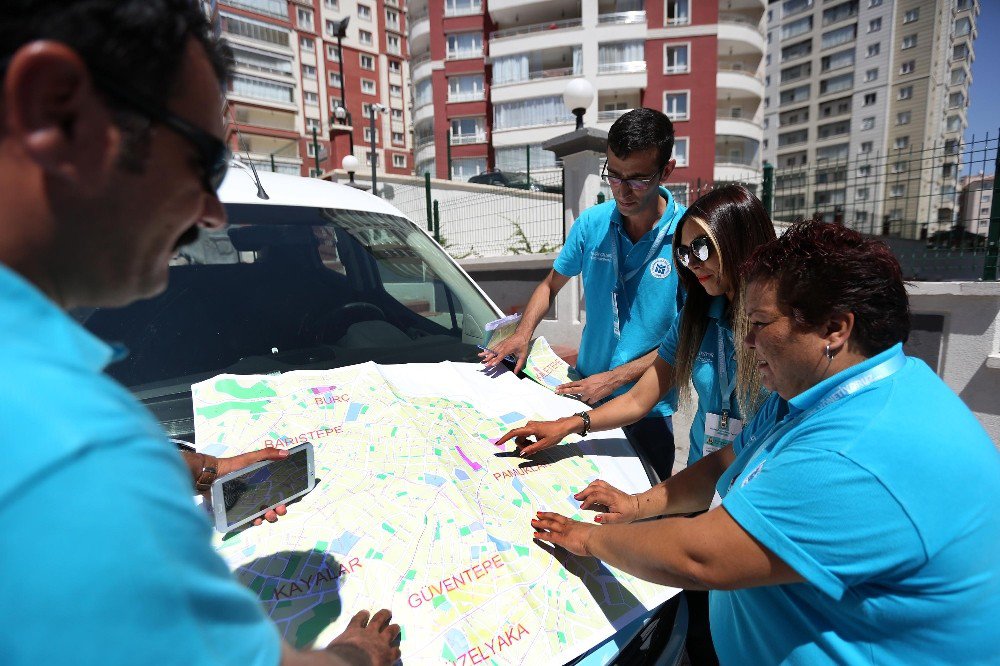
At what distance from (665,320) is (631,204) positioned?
56 cm

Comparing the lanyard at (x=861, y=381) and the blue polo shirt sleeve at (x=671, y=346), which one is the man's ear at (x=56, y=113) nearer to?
the lanyard at (x=861, y=381)

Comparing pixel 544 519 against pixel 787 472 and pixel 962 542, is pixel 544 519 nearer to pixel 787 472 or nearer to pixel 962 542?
pixel 787 472

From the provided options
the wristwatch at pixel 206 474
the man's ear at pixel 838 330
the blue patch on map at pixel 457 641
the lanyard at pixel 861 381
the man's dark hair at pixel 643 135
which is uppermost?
the man's dark hair at pixel 643 135

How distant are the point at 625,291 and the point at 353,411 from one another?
1417 millimetres

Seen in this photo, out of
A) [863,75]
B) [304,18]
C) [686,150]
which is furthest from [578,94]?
[863,75]

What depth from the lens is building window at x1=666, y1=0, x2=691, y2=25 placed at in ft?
105

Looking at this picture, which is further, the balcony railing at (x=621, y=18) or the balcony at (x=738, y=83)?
the balcony at (x=738, y=83)

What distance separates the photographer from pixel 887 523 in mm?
1021

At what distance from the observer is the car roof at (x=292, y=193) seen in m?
→ 2.56

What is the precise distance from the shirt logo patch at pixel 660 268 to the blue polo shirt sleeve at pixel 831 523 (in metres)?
1.49

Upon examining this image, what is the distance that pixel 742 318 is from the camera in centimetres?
179

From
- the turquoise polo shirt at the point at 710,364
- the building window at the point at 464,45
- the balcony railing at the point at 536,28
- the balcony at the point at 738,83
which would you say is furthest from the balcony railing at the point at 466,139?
the turquoise polo shirt at the point at 710,364

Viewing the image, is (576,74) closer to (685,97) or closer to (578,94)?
(685,97)

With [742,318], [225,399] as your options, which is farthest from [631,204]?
[225,399]
